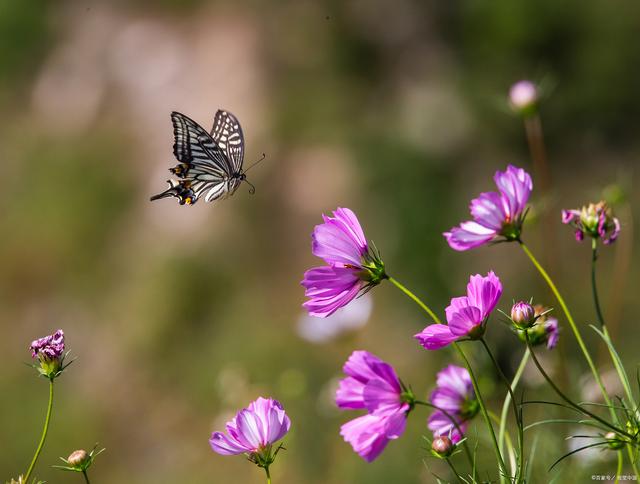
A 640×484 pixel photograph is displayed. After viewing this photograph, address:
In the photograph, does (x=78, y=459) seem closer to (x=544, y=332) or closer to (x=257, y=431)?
(x=257, y=431)

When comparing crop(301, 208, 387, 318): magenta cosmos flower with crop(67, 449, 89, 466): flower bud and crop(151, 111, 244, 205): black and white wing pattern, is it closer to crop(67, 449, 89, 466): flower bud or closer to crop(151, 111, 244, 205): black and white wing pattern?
crop(67, 449, 89, 466): flower bud

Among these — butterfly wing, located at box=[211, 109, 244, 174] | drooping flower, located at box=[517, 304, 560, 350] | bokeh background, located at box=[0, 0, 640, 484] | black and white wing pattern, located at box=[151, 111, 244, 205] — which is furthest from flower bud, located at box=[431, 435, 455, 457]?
bokeh background, located at box=[0, 0, 640, 484]

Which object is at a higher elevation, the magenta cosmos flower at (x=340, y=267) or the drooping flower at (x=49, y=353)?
the magenta cosmos flower at (x=340, y=267)

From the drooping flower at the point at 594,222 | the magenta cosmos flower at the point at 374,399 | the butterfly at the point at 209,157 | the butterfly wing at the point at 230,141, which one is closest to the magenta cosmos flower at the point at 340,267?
the magenta cosmos flower at the point at 374,399

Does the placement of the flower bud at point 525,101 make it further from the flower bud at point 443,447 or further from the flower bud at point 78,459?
the flower bud at point 78,459

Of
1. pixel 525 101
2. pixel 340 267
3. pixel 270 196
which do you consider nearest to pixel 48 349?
pixel 340 267

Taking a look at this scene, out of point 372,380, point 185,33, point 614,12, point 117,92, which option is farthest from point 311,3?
point 372,380

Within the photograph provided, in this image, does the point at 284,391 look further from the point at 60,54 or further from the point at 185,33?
the point at 60,54
